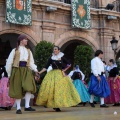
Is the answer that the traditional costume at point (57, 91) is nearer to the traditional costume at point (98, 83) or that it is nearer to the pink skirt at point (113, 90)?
the traditional costume at point (98, 83)

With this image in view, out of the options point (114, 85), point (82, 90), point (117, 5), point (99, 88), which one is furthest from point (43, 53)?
A: point (117, 5)

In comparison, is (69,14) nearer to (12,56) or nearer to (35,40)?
(35,40)

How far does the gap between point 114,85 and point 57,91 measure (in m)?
3.39

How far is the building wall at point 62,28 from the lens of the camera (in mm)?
13445

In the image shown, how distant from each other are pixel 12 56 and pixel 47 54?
5197 mm

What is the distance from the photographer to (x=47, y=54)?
11.7 m

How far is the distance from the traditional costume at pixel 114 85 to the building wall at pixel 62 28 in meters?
4.84

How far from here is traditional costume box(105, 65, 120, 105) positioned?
9.52 metres

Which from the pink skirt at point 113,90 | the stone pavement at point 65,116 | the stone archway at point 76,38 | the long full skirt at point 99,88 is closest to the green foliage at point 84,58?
the stone archway at point 76,38

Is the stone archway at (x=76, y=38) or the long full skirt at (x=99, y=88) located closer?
the long full skirt at (x=99, y=88)

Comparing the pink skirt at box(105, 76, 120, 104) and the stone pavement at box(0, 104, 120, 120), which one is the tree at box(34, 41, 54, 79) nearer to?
the pink skirt at box(105, 76, 120, 104)

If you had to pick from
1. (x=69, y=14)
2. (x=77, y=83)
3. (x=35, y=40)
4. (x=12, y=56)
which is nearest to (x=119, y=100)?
(x=77, y=83)

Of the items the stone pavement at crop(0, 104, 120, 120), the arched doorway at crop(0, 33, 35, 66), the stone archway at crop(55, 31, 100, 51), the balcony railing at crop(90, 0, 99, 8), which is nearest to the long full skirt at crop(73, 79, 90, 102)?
the stone pavement at crop(0, 104, 120, 120)

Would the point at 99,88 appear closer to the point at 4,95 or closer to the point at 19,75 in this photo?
the point at 4,95
